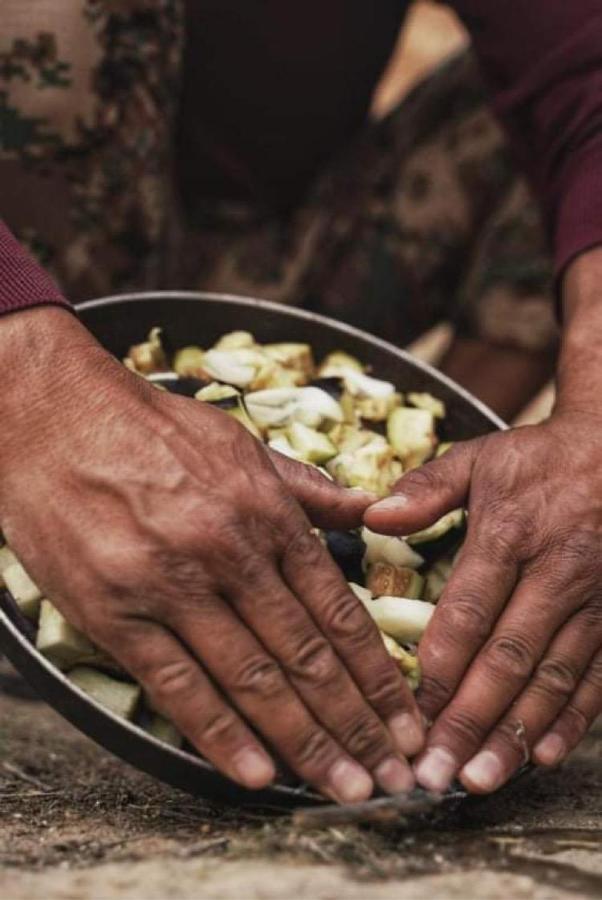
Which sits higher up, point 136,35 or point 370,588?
point 136,35

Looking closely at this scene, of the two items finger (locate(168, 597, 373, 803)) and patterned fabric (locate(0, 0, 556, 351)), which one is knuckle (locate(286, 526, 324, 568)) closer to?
finger (locate(168, 597, 373, 803))

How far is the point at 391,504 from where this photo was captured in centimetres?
122

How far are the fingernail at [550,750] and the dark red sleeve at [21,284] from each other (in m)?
0.65

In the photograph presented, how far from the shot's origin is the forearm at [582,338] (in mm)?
1456

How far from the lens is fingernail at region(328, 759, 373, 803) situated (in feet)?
3.50

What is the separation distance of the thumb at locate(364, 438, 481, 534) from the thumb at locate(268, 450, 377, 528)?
2 centimetres

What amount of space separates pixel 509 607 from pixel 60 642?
44cm

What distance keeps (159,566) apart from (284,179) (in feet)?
4.86

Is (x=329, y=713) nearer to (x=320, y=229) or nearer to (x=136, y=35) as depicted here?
(x=136, y=35)

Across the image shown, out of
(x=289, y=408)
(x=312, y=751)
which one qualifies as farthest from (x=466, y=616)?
(x=289, y=408)

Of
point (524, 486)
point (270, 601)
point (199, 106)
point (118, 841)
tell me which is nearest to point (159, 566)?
point (270, 601)

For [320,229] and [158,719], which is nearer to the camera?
[158,719]

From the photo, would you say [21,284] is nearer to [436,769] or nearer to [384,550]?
[384,550]

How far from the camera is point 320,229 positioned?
2.39 m
